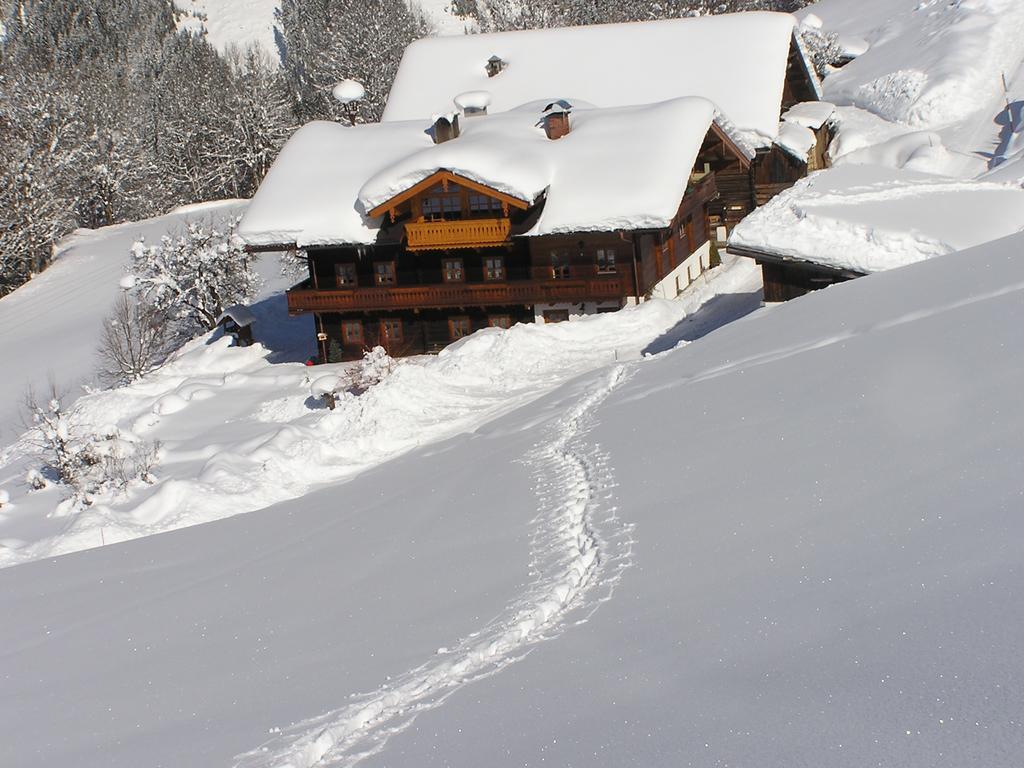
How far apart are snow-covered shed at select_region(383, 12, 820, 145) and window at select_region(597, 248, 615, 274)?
386 inches

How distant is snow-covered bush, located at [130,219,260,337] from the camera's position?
1578 inches

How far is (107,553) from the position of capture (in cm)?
1544

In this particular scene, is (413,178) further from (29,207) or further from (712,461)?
(29,207)

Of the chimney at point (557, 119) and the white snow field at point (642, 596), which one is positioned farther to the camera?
the chimney at point (557, 119)

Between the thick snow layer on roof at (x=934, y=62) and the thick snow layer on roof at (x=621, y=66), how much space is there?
7.56 meters

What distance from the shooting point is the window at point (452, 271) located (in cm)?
3291

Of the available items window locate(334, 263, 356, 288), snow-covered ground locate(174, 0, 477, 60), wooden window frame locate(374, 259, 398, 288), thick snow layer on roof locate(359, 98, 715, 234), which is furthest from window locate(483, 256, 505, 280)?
snow-covered ground locate(174, 0, 477, 60)

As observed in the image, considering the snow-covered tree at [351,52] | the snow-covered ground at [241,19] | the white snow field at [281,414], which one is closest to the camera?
the white snow field at [281,414]

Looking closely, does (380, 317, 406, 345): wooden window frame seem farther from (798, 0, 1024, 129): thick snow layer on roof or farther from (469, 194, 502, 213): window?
(798, 0, 1024, 129): thick snow layer on roof

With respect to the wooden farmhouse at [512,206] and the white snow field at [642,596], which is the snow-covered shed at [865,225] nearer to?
the white snow field at [642,596]

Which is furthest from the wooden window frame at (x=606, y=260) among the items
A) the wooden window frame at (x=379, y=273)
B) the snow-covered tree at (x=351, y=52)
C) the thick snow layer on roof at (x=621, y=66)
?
the snow-covered tree at (x=351, y=52)

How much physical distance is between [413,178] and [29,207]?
122 ft

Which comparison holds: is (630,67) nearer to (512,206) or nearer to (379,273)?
(512,206)

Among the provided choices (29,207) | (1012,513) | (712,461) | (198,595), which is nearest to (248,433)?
(198,595)
